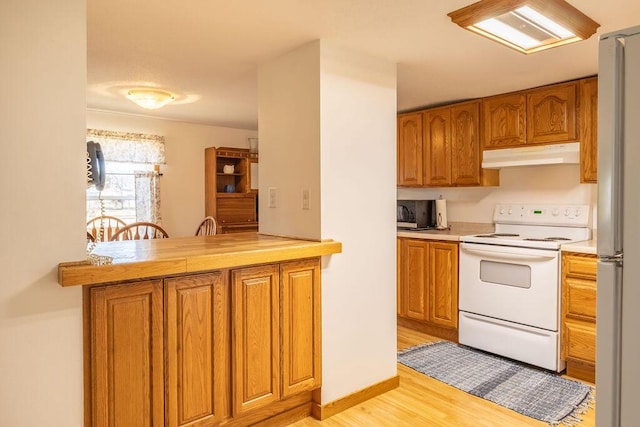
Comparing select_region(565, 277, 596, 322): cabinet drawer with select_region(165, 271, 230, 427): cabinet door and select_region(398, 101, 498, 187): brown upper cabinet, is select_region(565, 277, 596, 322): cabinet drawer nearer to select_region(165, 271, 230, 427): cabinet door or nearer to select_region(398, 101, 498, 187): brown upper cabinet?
select_region(398, 101, 498, 187): brown upper cabinet

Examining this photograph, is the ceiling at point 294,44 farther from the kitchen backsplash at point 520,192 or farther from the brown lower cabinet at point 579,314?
the brown lower cabinet at point 579,314

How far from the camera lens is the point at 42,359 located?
62.0 inches

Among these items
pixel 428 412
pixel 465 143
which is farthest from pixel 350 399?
pixel 465 143

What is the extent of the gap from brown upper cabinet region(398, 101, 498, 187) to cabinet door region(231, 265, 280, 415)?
235cm

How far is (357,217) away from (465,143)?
1775mm

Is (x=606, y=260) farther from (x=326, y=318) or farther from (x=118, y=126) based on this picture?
(x=118, y=126)

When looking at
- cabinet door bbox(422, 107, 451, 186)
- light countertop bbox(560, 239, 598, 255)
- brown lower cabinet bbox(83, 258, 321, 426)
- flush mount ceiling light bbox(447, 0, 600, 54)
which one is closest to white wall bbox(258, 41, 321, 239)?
brown lower cabinet bbox(83, 258, 321, 426)

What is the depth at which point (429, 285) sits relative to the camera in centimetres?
382

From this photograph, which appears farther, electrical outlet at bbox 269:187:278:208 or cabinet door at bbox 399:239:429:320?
cabinet door at bbox 399:239:429:320

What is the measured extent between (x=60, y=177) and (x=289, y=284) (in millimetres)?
1181

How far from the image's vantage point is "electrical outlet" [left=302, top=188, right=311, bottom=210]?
8.14ft

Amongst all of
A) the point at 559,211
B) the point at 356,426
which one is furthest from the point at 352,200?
the point at 559,211

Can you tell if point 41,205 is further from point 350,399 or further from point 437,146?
point 437,146

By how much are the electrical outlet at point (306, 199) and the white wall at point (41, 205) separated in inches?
46.3
